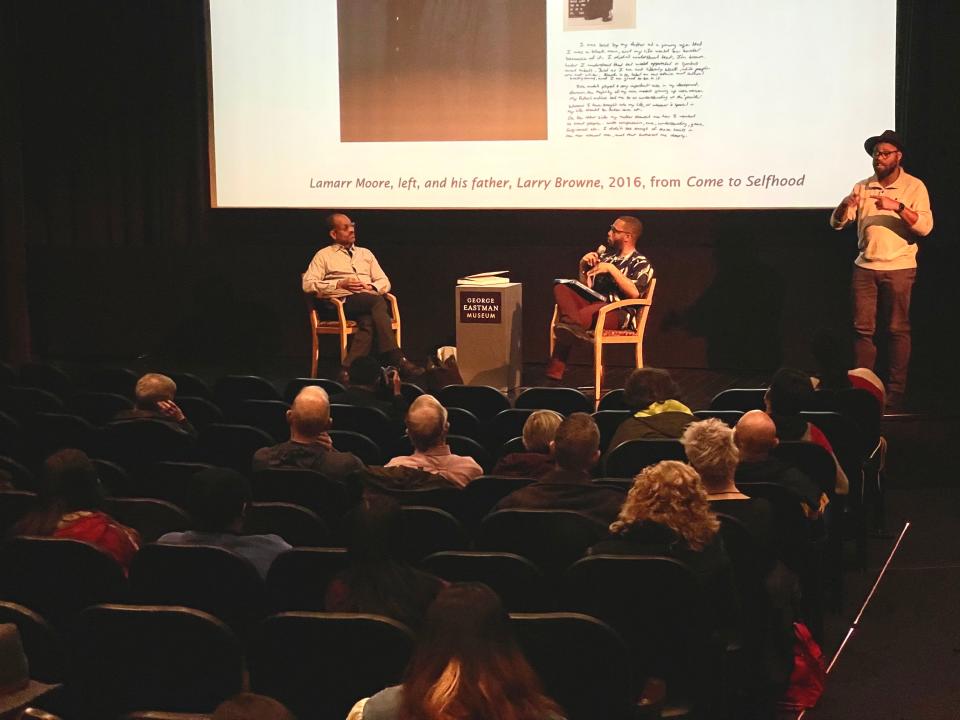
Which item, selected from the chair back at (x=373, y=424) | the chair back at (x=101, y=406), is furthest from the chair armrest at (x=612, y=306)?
the chair back at (x=101, y=406)

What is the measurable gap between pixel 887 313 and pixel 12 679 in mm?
5886

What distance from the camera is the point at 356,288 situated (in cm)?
806

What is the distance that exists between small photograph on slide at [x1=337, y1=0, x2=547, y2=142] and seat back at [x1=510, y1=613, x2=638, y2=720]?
630cm

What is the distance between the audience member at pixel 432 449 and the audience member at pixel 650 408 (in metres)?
0.72

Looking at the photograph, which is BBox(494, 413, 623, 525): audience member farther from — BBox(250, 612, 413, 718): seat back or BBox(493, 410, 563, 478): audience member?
BBox(250, 612, 413, 718): seat back

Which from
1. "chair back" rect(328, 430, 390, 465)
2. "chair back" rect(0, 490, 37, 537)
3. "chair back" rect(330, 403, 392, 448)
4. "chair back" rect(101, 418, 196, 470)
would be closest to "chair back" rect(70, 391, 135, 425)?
"chair back" rect(101, 418, 196, 470)

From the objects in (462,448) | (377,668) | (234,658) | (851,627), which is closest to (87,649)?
(234,658)

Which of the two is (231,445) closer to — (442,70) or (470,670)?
(470,670)

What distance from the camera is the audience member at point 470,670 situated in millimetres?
1980

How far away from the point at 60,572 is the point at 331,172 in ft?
20.4

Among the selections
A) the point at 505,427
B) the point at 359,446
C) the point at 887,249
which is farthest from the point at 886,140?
the point at 359,446

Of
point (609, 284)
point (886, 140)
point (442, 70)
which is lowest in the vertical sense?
point (609, 284)

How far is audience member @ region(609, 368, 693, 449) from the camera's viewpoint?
477cm

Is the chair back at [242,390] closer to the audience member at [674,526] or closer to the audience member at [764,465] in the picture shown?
the audience member at [764,465]
